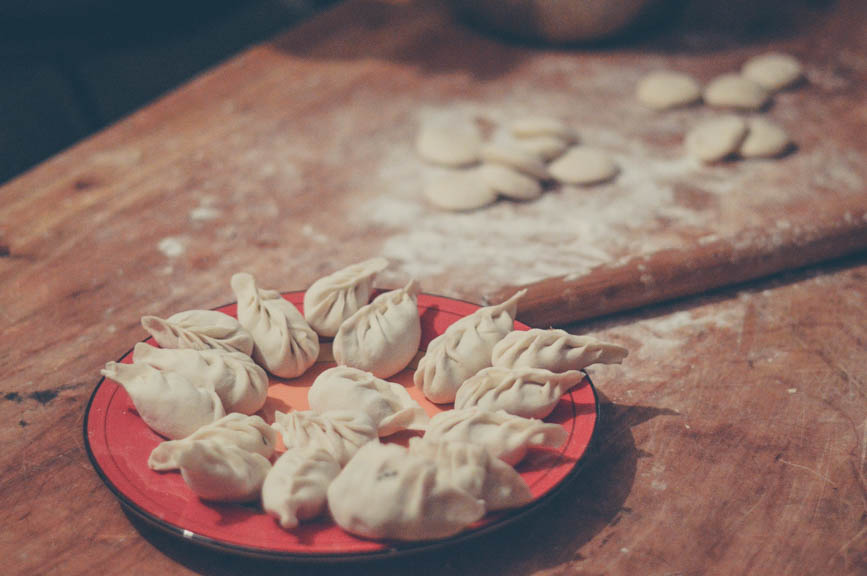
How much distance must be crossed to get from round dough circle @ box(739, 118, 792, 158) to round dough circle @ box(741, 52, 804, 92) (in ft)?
1.41

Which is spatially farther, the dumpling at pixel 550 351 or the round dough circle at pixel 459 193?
the round dough circle at pixel 459 193

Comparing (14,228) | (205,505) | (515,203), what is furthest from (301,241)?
(205,505)

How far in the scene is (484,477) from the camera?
3.52ft

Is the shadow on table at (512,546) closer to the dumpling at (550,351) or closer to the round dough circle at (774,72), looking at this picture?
the dumpling at (550,351)

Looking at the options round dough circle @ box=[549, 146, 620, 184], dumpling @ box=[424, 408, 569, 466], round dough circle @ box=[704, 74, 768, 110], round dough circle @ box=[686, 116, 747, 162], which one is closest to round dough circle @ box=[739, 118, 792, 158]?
round dough circle @ box=[686, 116, 747, 162]

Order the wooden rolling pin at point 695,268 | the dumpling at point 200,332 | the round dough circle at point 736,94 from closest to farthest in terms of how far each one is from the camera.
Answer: the dumpling at point 200,332 → the wooden rolling pin at point 695,268 → the round dough circle at point 736,94

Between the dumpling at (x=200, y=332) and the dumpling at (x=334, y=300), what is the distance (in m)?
0.14

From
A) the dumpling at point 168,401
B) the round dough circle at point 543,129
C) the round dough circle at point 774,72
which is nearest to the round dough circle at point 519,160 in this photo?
the round dough circle at point 543,129

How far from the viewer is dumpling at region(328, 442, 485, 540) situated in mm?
1021

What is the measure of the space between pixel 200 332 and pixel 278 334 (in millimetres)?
139

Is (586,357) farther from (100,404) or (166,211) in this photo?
(166,211)

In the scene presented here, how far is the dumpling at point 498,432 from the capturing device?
1153mm


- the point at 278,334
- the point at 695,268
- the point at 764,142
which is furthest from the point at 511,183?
the point at 278,334

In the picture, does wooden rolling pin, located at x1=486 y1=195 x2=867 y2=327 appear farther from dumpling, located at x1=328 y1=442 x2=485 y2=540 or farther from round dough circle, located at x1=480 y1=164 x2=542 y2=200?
dumpling, located at x1=328 y1=442 x2=485 y2=540
